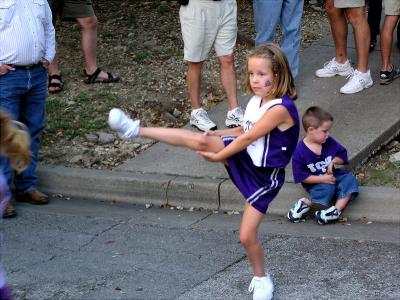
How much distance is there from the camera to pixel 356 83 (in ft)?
25.7

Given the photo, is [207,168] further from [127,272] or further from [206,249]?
[127,272]

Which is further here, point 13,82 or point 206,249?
point 13,82

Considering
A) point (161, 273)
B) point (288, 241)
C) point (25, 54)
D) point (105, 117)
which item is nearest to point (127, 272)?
point (161, 273)

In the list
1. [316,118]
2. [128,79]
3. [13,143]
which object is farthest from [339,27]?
[13,143]

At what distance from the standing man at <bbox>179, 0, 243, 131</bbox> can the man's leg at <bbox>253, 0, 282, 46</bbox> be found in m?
0.46

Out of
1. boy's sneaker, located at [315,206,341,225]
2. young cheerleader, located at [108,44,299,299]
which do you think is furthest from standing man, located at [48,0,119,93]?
young cheerleader, located at [108,44,299,299]

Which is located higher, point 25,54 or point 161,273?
point 25,54

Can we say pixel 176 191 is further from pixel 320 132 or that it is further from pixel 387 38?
pixel 387 38

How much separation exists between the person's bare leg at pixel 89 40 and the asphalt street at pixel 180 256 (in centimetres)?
223

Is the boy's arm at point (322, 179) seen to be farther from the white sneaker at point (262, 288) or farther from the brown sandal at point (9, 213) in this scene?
the brown sandal at point (9, 213)

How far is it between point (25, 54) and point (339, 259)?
2715mm

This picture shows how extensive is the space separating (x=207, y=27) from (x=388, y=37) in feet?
5.47

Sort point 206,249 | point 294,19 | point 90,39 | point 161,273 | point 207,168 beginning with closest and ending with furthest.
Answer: point 161,273 < point 206,249 < point 207,168 < point 294,19 < point 90,39

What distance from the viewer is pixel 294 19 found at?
791 cm
